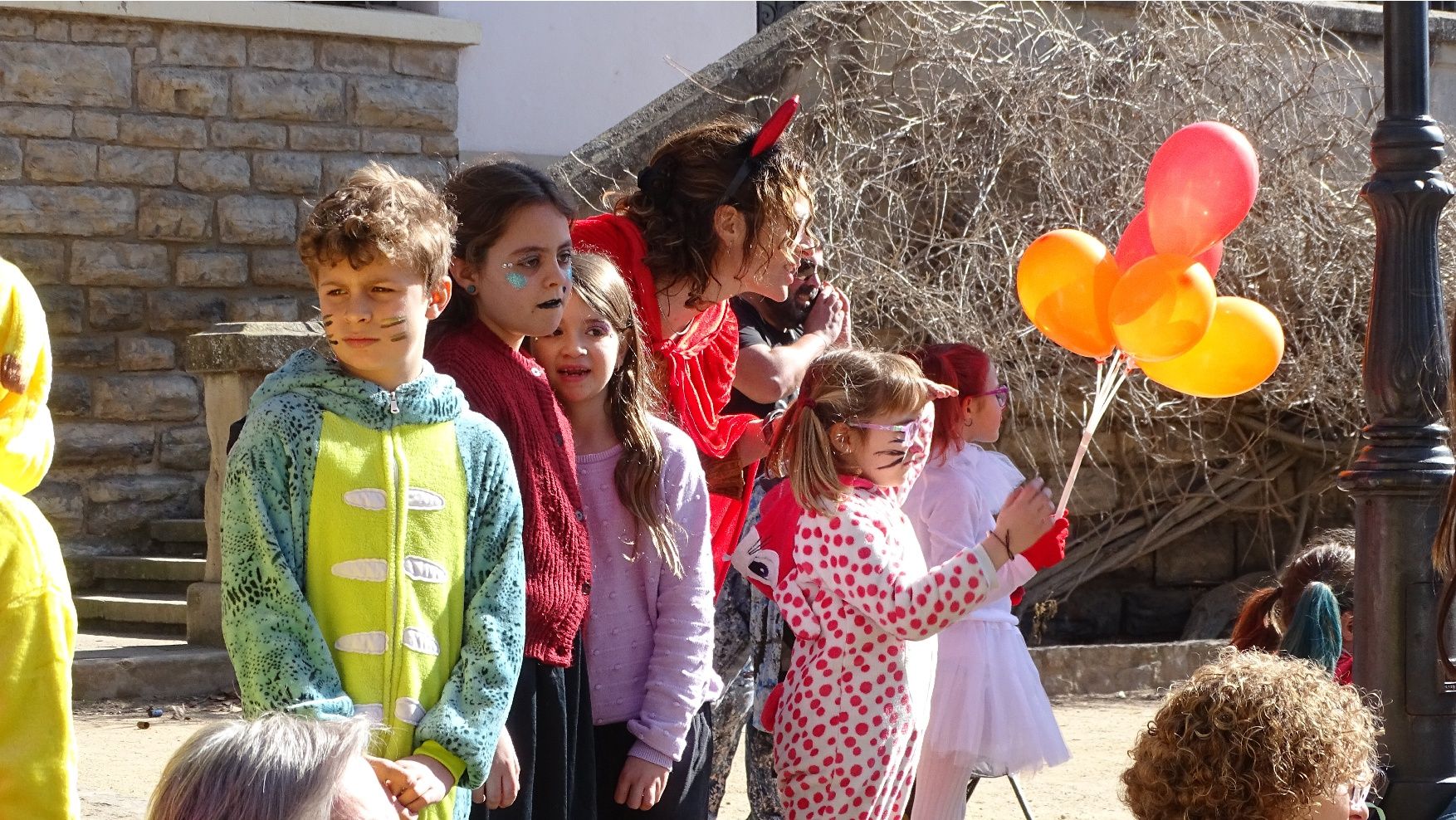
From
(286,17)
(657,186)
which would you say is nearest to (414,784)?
(657,186)

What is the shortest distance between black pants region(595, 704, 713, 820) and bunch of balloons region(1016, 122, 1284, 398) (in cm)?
123

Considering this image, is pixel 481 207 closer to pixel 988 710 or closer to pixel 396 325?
pixel 396 325

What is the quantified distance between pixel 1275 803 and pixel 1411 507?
1.82 m

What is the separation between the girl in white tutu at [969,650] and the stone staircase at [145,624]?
2.61m

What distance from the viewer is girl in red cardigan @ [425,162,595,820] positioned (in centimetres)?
267

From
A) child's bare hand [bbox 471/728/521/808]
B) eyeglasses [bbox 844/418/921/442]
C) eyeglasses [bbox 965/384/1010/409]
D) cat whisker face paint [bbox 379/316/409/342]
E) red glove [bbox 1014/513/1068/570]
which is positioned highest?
cat whisker face paint [bbox 379/316/409/342]

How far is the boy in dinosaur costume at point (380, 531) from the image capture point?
2314 millimetres

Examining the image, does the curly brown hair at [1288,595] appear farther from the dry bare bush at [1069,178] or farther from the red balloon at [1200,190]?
the dry bare bush at [1069,178]

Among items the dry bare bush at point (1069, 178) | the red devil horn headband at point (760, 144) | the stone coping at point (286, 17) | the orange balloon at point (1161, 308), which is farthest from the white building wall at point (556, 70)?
the orange balloon at point (1161, 308)

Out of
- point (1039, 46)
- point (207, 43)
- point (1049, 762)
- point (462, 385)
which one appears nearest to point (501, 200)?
point (462, 385)

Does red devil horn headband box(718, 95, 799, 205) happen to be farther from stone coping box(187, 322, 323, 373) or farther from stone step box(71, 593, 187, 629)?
stone step box(71, 593, 187, 629)

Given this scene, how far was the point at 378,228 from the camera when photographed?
2420mm

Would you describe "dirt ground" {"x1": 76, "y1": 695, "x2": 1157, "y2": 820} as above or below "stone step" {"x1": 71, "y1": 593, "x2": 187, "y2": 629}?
below

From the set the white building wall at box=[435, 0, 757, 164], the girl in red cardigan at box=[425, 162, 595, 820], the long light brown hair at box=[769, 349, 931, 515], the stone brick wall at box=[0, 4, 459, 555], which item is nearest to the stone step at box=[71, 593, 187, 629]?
the stone brick wall at box=[0, 4, 459, 555]
